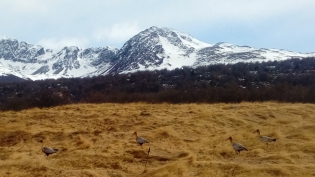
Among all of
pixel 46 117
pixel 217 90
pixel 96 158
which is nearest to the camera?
pixel 96 158

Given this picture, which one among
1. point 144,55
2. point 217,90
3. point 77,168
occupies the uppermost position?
point 144,55

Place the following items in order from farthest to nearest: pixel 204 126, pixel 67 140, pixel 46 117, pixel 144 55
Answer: pixel 144 55 → pixel 46 117 → pixel 204 126 → pixel 67 140

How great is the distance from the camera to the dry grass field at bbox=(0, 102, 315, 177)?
9570mm

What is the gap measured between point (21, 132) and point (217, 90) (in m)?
17.0

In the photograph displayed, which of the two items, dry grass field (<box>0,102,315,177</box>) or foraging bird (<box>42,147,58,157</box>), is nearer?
dry grass field (<box>0,102,315,177</box>)

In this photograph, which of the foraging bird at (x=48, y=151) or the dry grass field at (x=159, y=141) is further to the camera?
the foraging bird at (x=48, y=151)

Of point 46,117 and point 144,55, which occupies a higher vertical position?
point 144,55

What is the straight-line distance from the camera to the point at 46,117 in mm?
16391

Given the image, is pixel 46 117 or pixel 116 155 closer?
pixel 116 155

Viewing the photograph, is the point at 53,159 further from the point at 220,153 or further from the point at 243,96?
the point at 243,96

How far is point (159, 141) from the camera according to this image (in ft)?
42.1

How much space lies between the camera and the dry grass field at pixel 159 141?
9570mm

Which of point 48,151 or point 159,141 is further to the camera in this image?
point 159,141

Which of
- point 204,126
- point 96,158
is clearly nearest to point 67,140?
point 96,158
